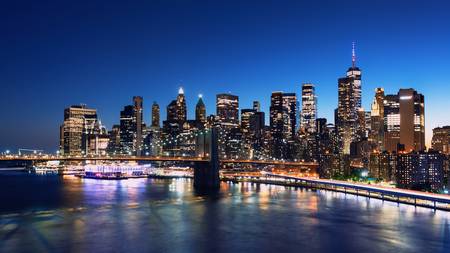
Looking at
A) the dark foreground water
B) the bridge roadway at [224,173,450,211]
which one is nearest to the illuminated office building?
the bridge roadway at [224,173,450,211]

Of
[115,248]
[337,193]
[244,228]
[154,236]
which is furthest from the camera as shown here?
[337,193]

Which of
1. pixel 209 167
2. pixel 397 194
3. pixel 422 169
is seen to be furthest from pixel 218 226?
pixel 422 169

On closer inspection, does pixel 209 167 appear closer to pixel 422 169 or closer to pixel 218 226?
pixel 218 226

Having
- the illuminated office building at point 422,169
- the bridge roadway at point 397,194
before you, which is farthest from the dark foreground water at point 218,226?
the illuminated office building at point 422,169

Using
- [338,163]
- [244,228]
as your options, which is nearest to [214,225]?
[244,228]

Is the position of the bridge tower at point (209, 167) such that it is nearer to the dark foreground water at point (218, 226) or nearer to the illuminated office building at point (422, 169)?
the dark foreground water at point (218, 226)

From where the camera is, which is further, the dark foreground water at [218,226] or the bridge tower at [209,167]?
the bridge tower at [209,167]

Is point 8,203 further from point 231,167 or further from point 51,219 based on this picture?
point 231,167
